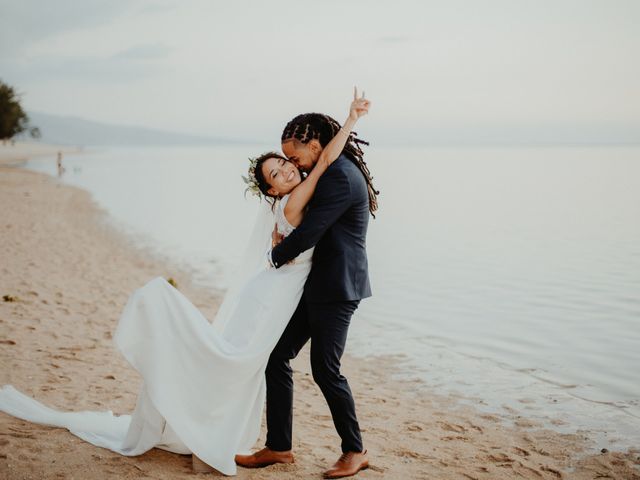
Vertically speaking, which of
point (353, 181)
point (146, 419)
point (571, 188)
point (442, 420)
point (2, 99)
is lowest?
point (442, 420)

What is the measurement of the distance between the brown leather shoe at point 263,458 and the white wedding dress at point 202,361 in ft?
0.30

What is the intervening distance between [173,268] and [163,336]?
415 inches

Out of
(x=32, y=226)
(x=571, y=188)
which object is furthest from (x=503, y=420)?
(x=571, y=188)

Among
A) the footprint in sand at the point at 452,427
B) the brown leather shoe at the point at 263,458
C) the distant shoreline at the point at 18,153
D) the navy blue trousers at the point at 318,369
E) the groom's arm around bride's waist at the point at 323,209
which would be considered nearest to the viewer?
the groom's arm around bride's waist at the point at 323,209

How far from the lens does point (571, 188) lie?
41.8 m

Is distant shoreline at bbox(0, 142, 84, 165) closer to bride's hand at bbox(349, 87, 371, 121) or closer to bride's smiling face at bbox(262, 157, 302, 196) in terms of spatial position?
bride's smiling face at bbox(262, 157, 302, 196)

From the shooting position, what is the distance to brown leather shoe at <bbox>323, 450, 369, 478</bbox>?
407 centimetres

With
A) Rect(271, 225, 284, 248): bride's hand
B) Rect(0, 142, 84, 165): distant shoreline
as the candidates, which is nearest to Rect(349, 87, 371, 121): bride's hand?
Rect(271, 225, 284, 248): bride's hand

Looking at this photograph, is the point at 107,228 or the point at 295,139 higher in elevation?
the point at 295,139

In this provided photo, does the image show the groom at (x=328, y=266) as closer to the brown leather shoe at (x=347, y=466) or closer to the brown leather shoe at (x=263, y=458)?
the brown leather shoe at (x=347, y=466)

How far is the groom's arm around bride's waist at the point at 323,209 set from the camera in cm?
366

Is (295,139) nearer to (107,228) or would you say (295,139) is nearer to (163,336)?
(163,336)

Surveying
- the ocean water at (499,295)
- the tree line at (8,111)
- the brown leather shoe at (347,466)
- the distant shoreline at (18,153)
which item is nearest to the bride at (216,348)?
the brown leather shoe at (347,466)

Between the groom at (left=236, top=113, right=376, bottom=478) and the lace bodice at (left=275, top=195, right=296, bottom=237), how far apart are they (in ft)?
0.51
